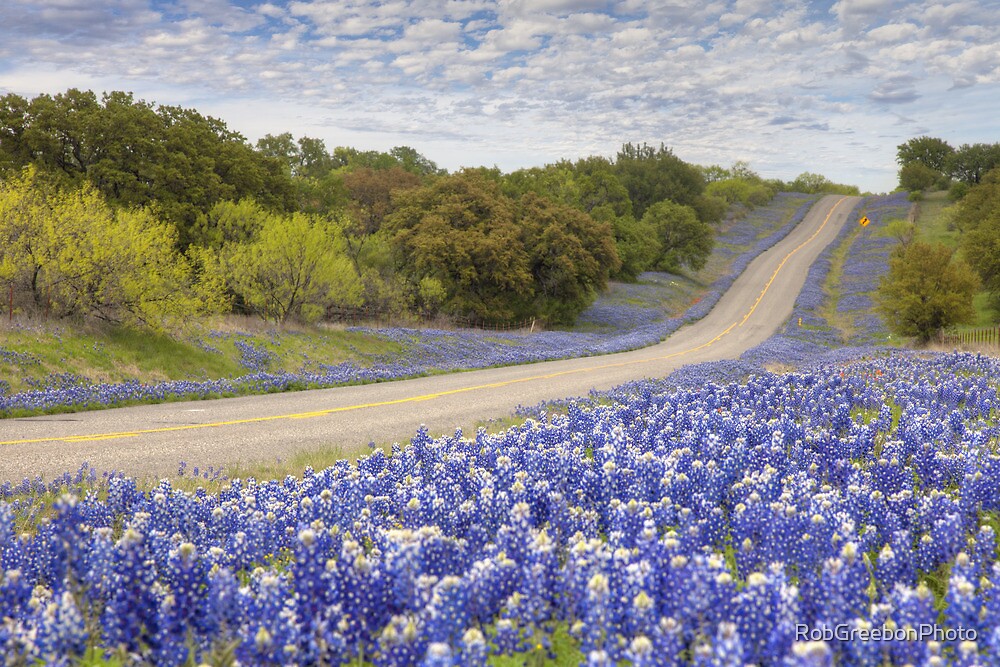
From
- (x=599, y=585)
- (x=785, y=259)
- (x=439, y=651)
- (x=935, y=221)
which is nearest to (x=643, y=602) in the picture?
(x=599, y=585)

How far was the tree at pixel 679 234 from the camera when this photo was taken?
2980 inches

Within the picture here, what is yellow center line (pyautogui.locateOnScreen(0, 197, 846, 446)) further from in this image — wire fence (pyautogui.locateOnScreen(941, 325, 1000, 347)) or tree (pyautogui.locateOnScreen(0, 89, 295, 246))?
tree (pyautogui.locateOnScreen(0, 89, 295, 246))

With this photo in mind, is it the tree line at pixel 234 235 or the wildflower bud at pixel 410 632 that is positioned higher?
the tree line at pixel 234 235

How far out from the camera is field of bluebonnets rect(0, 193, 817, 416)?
18781 millimetres

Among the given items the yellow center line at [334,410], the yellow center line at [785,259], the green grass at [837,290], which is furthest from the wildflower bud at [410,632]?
the yellow center line at [785,259]

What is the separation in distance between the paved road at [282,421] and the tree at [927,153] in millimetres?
136432

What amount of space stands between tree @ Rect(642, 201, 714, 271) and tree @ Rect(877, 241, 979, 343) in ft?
109

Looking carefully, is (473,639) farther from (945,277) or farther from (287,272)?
(945,277)

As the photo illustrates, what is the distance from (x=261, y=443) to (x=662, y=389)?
34.0 feet

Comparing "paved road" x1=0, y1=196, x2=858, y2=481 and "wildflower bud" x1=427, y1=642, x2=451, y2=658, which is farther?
"paved road" x1=0, y1=196, x2=858, y2=481

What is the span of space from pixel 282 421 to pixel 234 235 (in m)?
28.2

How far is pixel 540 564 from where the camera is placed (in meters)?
4.21

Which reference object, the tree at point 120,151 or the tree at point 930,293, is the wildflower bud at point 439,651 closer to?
the tree at point 120,151

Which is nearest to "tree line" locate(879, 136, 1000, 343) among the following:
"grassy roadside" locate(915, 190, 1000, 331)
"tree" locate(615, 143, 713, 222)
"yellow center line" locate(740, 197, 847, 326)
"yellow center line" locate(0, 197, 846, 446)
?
"grassy roadside" locate(915, 190, 1000, 331)
